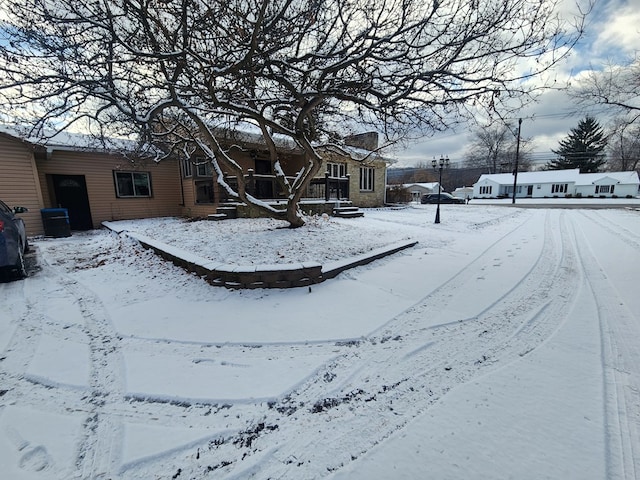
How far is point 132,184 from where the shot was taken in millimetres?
11969

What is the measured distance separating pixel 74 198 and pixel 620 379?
14.8 m

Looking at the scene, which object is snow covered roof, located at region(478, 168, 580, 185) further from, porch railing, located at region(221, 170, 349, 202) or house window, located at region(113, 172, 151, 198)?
house window, located at region(113, 172, 151, 198)

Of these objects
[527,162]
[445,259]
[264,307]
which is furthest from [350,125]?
[527,162]

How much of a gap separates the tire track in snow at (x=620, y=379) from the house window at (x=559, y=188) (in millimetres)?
46635

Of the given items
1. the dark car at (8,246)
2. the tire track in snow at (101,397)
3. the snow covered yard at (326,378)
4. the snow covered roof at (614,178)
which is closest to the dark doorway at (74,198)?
the dark car at (8,246)

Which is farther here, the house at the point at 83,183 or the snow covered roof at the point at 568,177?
the snow covered roof at the point at 568,177

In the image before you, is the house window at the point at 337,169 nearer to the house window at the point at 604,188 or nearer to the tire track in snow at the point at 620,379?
the tire track in snow at the point at 620,379

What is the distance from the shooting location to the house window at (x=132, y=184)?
457 inches

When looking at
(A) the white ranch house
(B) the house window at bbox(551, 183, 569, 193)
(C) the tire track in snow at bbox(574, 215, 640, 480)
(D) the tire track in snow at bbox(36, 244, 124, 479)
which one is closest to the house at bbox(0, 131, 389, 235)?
(C) the tire track in snow at bbox(574, 215, 640, 480)

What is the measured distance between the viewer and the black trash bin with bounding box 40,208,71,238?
8.91 metres

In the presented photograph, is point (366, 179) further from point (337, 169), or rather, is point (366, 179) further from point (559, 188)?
point (559, 188)

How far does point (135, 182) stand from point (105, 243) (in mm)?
5368

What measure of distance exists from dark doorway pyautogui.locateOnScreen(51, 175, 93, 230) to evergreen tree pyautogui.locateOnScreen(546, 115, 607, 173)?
55996 millimetres

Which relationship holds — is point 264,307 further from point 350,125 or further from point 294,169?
point 294,169
